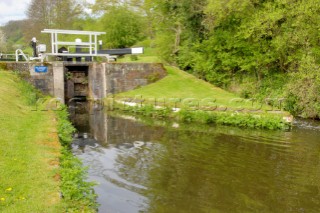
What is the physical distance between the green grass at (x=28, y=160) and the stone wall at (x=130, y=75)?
325 inches

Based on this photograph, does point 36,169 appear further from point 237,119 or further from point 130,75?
point 130,75

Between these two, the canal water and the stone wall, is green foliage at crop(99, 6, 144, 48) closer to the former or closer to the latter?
the stone wall

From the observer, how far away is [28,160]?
721 cm

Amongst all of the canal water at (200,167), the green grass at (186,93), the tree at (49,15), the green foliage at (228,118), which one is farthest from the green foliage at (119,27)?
the canal water at (200,167)

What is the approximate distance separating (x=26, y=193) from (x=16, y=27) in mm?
77888

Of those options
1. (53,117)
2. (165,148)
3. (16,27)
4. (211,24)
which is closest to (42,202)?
(165,148)

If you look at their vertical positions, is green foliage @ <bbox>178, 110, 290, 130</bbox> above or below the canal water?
above

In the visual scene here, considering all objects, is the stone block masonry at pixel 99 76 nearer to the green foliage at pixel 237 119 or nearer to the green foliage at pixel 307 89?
the green foliage at pixel 237 119

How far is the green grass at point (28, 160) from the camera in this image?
17.8ft

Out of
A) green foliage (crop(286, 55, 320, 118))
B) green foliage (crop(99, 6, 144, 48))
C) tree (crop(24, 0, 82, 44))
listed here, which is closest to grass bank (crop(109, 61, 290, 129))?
green foliage (crop(286, 55, 320, 118))

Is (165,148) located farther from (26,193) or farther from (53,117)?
(26,193)

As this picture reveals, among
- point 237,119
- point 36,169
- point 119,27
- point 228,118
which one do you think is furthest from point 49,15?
point 36,169

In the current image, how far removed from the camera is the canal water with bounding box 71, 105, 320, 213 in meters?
7.13

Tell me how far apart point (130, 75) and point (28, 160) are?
14.3 meters
